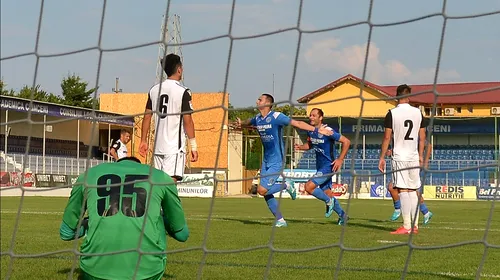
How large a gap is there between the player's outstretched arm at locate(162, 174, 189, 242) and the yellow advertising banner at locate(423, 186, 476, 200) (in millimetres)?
28014

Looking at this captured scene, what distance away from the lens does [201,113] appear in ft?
69.2

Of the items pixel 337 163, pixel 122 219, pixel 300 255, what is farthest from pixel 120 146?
pixel 122 219

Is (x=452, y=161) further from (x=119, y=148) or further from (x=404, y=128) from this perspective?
(x=404, y=128)

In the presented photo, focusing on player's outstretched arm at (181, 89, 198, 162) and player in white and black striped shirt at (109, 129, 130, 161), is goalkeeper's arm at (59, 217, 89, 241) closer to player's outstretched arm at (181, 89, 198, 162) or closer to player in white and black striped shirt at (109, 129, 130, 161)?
player's outstretched arm at (181, 89, 198, 162)

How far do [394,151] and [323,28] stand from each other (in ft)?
14.8

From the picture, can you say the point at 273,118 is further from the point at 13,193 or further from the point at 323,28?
the point at 13,193

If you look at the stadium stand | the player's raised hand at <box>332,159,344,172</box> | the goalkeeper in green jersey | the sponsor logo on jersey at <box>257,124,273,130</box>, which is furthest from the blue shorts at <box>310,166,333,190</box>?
the stadium stand

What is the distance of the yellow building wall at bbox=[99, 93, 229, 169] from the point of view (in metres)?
8.34

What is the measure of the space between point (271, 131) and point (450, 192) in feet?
76.2

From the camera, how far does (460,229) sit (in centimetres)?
1058

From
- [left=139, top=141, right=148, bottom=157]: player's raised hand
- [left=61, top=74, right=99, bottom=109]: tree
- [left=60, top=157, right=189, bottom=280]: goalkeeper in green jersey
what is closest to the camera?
[left=60, top=157, right=189, bottom=280]: goalkeeper in green jersey

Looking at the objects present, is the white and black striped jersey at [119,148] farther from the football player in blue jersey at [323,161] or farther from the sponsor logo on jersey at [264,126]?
the sponsor logo on jersey at [264,126]

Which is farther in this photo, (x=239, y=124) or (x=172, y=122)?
(x=239, y=124)

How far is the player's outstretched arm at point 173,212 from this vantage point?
Result: 14.0 ft
